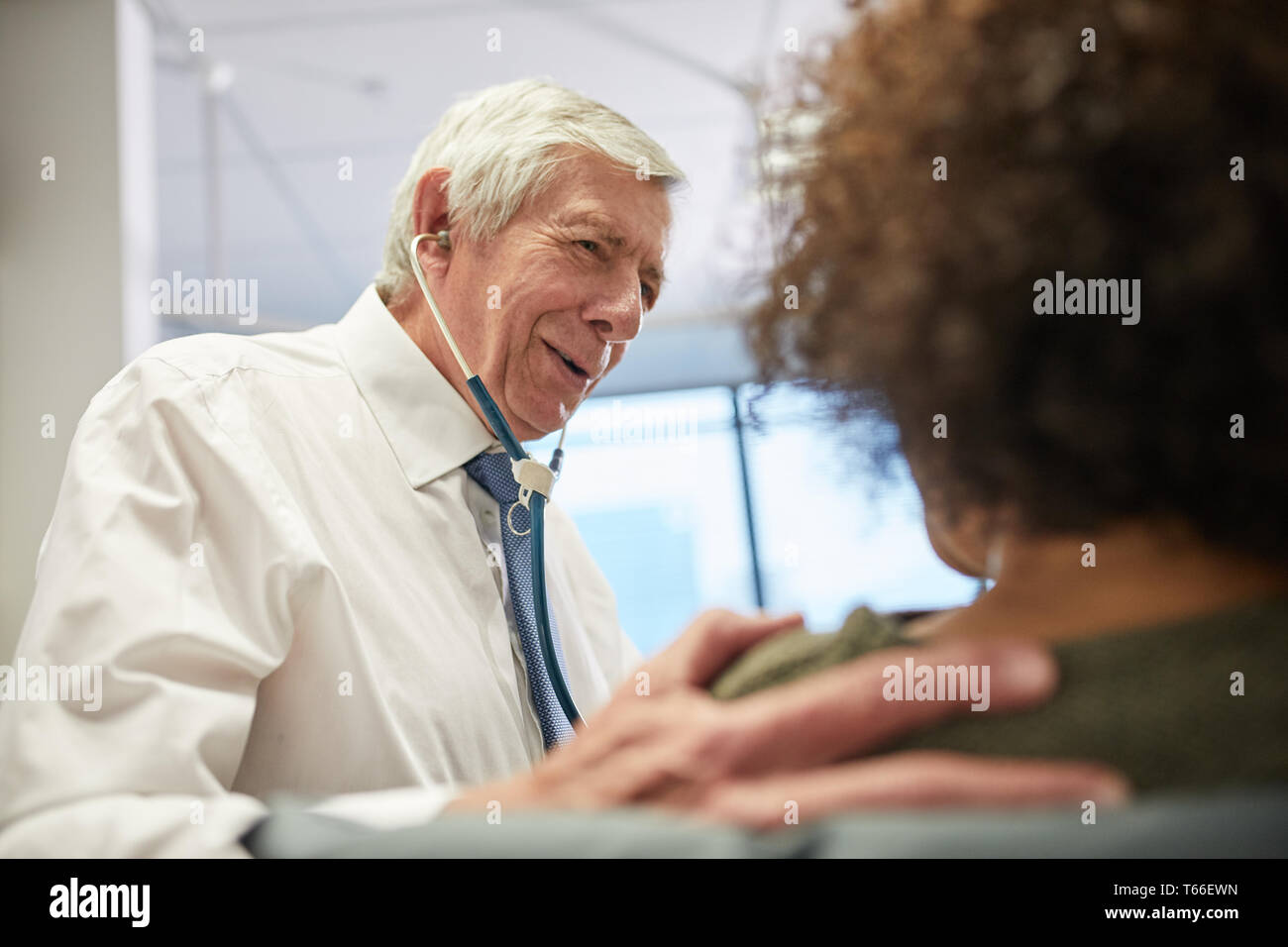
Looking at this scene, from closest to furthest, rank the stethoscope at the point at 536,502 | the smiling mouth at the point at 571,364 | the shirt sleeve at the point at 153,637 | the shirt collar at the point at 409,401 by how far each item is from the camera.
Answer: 1. the shirt sleeve at the point at 153,637
2. the stethoscope at the point at 536,502
3. the shirt collar at the point at 409,401
4. the smiling mouth at the point at 571,364

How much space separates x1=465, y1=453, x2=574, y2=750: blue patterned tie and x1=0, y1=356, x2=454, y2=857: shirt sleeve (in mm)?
234

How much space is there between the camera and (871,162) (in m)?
0.52

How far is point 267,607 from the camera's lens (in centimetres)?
85

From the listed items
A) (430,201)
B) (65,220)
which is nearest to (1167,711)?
(430,201)

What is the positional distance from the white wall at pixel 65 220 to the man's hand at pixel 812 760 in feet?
4.50

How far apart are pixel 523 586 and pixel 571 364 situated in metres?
0.34

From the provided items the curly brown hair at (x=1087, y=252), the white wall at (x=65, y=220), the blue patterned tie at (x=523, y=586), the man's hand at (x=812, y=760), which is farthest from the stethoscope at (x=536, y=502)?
the white wall at (x=65, y=220)

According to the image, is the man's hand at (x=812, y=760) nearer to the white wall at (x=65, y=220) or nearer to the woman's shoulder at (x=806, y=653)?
the woman's shoulder at (x=806, y=653)

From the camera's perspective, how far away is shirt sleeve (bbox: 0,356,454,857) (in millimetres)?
657

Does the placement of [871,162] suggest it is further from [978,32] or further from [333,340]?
[333,340]

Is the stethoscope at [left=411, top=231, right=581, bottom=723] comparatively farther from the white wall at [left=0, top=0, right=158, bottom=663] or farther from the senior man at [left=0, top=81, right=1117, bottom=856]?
the white wall at [left=0, top=0, right=158, bottom=663]

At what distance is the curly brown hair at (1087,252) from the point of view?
45cm

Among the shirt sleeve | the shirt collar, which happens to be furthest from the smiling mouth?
the shirt sleeve
